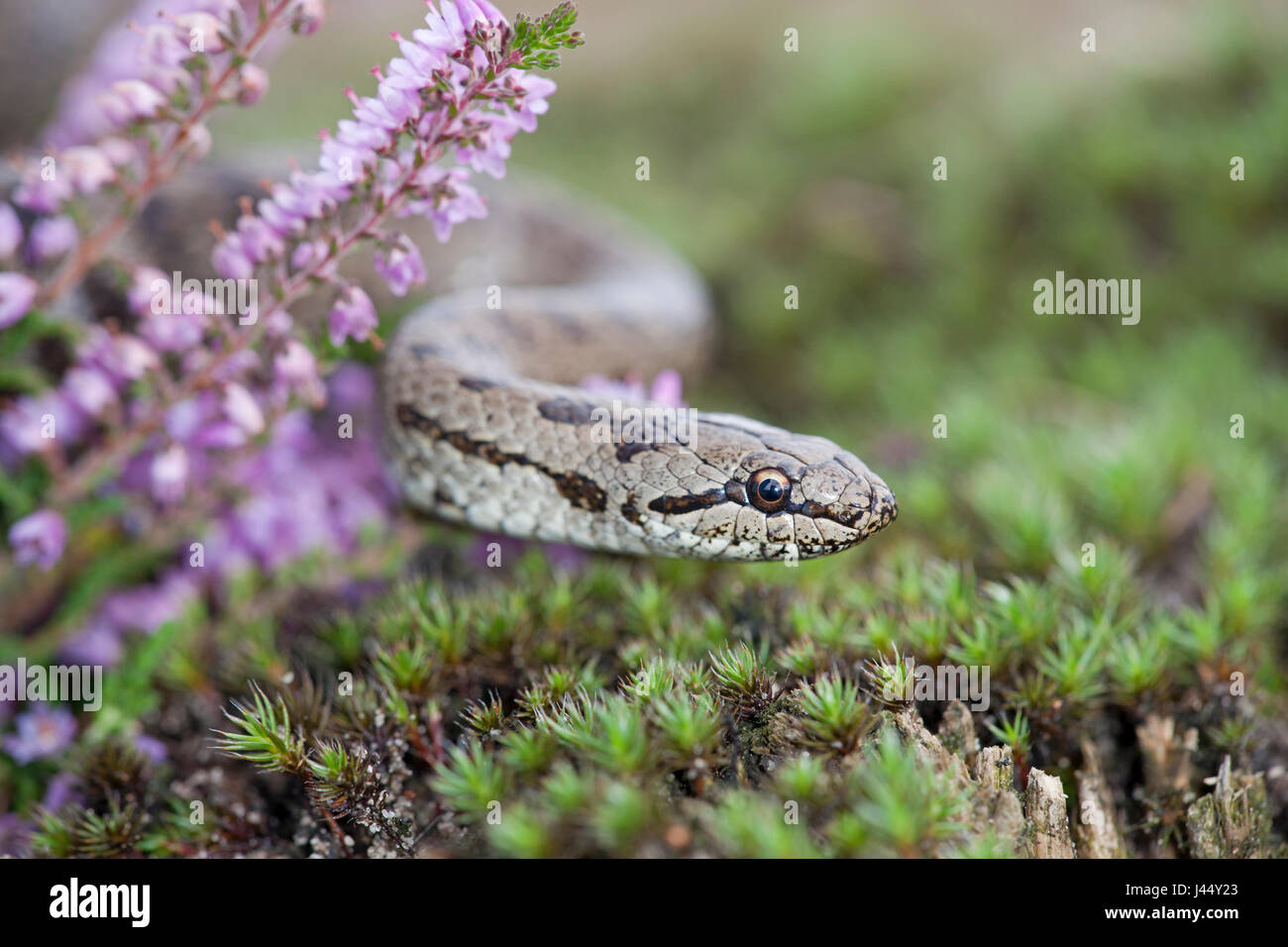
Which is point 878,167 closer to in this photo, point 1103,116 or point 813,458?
point 1103,116

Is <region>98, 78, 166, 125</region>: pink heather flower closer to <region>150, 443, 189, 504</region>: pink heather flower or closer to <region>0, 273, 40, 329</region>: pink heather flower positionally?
<region>0, 273, 40, 329</region>: pink heather flower

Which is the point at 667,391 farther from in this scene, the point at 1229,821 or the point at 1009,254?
the point at 1009,254

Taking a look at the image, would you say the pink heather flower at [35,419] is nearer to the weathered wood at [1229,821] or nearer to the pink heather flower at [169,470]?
the pink heather flower at [169,470]

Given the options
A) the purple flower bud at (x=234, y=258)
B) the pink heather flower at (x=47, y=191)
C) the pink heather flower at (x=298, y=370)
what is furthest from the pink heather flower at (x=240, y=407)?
the pink heather flower at (x=47, y=191)

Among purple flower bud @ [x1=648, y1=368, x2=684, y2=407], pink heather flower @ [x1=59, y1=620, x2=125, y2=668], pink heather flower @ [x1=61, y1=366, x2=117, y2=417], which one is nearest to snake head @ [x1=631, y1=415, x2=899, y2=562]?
purple flower bud @ [x1=648, y1=368, x2=684, y2=407]

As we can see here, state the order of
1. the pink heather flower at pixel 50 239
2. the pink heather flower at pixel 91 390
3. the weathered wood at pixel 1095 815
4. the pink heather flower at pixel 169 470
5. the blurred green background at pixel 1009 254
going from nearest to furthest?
the weathered wood at pixel 1095 815
the pink heather flower at pixel 91 390
the pink heather flower at pixel 169 470
the pink heather flower at pixel 50 239
the blurred green background at pixel 1009 254
